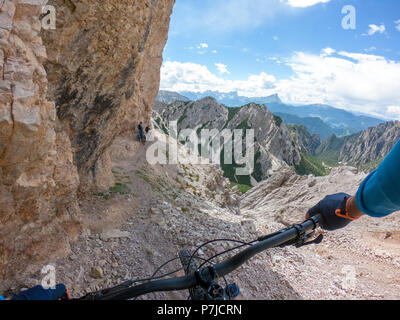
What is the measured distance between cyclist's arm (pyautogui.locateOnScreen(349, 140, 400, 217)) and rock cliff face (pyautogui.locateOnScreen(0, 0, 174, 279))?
24.0 ft

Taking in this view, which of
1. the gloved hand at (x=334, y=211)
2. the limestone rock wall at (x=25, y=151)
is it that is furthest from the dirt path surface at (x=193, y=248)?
the gloved hand at (x=334, y=211)

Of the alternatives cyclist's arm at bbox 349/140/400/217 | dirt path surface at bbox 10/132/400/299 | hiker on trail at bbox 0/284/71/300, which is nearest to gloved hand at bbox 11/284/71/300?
hiker on trail at bbox 0/284/71/300

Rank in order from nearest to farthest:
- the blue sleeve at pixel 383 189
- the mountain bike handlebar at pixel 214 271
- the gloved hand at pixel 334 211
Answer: the blue sleeve at pixel 383 189 < the mountain bike handlebar at pixel 214 271 < the gloved hand at pixel 334 211

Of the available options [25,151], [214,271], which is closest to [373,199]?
[214,271]

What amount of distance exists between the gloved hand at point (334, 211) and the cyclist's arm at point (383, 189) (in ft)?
1.61

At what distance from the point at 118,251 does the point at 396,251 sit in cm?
1488

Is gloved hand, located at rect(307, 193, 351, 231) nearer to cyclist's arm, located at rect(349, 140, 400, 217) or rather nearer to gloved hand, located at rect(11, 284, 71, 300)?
cyclist's arm, located at rect(349, 140, 400, 217)

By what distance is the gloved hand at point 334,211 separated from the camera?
3467mm

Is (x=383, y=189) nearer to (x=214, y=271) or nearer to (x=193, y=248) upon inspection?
(x=214, y=271)

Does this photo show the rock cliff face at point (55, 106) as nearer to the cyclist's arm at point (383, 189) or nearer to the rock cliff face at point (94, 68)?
the rock cliff face at point (94, 68)

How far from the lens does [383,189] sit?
249 cm

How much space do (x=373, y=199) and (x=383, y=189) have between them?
23 cm

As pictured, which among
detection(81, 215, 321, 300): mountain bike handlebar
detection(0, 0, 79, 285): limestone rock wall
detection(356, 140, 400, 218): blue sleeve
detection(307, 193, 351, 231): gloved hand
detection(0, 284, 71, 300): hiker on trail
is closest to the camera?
detection(356, 140, 400, 218): blue sleeve

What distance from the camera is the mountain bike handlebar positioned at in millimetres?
2813
